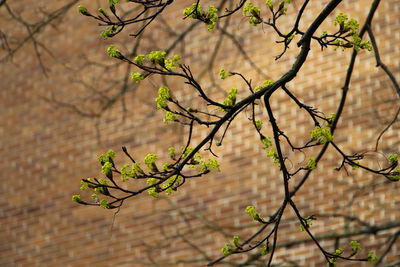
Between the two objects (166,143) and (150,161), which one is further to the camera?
(166,143)

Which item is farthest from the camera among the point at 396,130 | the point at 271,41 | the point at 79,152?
the point at 79,152

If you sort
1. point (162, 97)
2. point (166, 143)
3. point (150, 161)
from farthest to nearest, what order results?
point (166, 143) → point (150, 161) → point (162, 97)

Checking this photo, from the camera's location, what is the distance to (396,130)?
6.72 metres

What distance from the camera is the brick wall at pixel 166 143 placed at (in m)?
6.81

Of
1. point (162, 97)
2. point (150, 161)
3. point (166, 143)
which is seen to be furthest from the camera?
point (166, 143)

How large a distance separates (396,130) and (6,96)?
4527 millimetres

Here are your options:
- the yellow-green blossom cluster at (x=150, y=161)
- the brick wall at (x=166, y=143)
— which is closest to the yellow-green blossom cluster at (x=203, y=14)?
the yellow-green blossom cluster at (x=150, y=161)

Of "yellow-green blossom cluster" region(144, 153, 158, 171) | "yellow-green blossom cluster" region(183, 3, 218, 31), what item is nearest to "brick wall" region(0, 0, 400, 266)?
"yellow-green blossom cluster" region(144, 153, 158, 171)

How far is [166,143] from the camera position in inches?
298

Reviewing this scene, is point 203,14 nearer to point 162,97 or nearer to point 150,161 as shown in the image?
point 162,97

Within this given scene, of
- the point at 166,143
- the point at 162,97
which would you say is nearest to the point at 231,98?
the point at 162,97

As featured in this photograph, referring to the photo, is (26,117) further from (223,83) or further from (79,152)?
(223,83)

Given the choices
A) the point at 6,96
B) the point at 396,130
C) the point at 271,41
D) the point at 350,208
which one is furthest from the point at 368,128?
the point at 6,96

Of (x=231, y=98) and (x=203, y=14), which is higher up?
(x=203, y=14)
